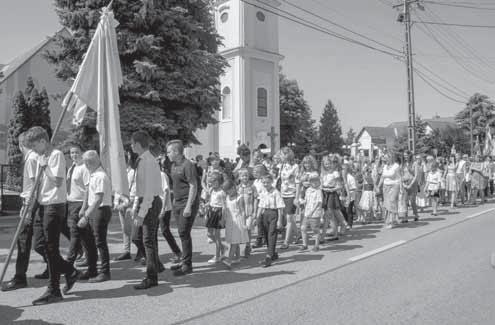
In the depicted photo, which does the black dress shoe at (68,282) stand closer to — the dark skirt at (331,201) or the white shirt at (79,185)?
the white shirt at (79,185)

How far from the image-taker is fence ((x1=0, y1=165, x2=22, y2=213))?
13117 millimetres

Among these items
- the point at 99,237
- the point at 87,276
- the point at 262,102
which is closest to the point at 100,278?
the point at 87,276

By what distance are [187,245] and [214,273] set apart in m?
0.57

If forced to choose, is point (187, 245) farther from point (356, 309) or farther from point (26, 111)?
point (26, 111)

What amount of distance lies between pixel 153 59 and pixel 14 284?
40.8 ft

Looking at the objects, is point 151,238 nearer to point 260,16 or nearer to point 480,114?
point 260,16

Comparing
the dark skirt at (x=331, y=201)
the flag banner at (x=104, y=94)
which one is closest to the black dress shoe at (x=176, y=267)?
the flag banner at (x=104, y=94)

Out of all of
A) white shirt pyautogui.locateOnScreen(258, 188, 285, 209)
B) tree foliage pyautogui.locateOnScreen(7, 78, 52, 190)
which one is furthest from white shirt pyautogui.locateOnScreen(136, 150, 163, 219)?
tree foliage pyautogui.locateOnScreen(7, 78, 52, 190)

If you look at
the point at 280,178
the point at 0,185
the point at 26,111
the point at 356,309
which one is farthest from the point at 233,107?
the point at 356,309

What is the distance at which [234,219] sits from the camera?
7270 mm

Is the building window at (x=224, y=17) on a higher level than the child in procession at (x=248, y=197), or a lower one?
higher

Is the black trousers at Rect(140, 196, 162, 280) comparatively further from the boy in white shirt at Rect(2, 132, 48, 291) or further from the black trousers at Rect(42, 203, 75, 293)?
the boy in white shirt at Rect(2, 132, 48, 291)

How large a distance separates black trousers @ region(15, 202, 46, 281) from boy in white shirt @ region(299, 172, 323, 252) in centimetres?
450

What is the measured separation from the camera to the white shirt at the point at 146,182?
5566mm
